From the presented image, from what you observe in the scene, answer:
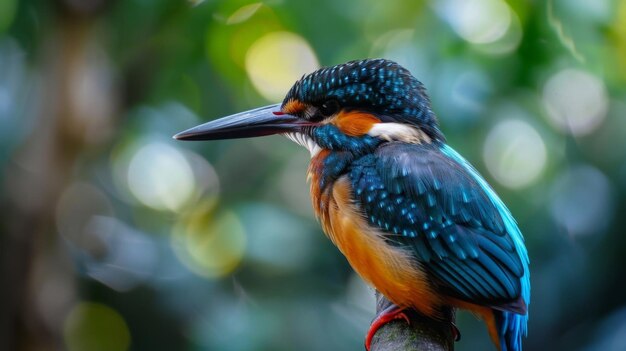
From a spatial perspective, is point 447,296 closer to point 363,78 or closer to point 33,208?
point 363,78

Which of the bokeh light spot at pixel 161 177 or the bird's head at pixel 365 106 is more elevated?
the bird's head at pixel 365 106

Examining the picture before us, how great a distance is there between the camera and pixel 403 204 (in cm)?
184

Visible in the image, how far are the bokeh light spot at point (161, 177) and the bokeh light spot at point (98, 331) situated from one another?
0.53 m

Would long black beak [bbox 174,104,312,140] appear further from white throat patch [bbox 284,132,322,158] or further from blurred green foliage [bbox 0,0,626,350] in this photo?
blurred green foliage [bbox 0,0,626,350]

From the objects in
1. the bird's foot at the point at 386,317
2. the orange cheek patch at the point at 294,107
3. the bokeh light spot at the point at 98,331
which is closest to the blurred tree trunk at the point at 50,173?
the bokeh light spot at the point at 98,331

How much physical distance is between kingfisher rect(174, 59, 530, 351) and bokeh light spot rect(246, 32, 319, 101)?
1145 millimetres

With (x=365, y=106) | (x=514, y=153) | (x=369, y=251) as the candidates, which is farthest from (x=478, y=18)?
(x=369, y=251)

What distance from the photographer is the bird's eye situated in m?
2.02

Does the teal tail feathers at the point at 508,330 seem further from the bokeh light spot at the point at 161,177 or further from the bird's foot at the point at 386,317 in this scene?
the bokeh light spot at the point at 161,177

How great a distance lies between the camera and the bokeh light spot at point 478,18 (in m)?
2.21

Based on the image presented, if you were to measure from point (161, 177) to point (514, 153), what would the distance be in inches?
58.9

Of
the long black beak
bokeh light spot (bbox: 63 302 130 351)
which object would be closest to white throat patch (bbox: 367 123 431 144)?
the long black beak

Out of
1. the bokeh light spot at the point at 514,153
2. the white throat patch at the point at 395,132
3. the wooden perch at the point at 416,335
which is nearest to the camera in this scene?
the wooden perch at the point at 416,335

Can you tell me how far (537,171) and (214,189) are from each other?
4.39 ft
